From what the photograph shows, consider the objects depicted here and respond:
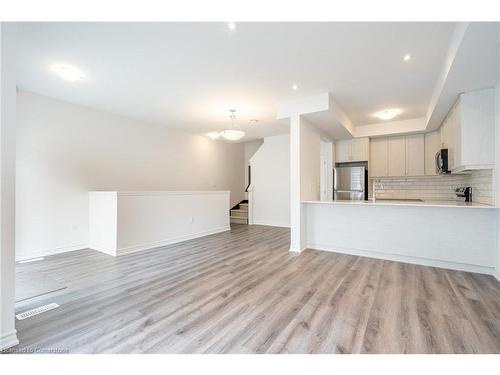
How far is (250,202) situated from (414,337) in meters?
6.14

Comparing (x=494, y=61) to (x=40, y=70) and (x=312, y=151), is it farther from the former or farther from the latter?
(x=40, y=70)

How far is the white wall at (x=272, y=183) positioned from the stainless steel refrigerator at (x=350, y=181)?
155cm


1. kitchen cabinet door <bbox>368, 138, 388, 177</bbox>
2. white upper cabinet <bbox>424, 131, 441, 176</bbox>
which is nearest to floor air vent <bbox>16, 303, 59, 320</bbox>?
kitchen cabinet door <bbox>368, 138, 388, 177</bbox>

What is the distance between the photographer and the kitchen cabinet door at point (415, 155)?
5.29 meters

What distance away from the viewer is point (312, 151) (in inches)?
189

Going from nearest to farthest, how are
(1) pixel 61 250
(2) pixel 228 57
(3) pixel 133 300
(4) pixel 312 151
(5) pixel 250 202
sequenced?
(3) pixel 133 300, (2) pixel 228 57, (1) pixel 61 250, (4) pixel 312 151, (5) pixel 250 202

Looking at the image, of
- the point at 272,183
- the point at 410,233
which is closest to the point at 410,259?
the point at 410,233

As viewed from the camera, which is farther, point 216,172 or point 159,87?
point 216,172

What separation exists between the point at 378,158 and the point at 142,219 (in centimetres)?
556

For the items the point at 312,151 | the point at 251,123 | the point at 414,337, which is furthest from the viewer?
the point at 251,123

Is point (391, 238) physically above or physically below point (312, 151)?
below

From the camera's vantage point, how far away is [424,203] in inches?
141

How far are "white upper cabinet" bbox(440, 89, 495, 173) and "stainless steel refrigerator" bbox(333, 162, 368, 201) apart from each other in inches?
89.7
